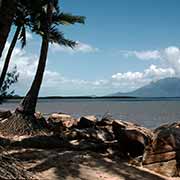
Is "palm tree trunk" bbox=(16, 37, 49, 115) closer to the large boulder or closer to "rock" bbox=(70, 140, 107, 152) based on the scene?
"rock" bbox=(70, 140, 107, 152)

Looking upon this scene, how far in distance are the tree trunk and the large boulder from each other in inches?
197

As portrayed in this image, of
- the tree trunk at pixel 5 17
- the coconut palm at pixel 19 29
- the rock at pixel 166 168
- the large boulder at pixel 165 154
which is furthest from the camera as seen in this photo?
the coconut palm at pixel 19 29

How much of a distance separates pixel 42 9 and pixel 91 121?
5244 mm

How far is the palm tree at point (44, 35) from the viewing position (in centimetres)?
1534

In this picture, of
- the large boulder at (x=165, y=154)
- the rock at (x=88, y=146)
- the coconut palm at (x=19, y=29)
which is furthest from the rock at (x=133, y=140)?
the coconut palm at (x=19, y=29)

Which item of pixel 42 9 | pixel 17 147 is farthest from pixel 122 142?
pixel 42 9

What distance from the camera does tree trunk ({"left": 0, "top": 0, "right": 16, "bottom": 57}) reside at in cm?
744

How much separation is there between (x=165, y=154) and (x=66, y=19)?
9.62m

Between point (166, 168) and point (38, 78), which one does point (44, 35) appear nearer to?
point (38, 78)

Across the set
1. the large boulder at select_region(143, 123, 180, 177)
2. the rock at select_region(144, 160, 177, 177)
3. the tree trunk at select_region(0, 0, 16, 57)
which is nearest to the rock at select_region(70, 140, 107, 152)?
the large boulder at select_region(143, 123, 180, 177)

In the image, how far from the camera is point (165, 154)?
1020 cm

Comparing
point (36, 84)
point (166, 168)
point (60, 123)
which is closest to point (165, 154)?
point (166, 168)

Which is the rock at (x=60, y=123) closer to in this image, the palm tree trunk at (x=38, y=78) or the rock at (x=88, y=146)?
the palm tree trunk at (x=38, y=78)

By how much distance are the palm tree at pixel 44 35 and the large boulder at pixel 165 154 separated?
237 inches
